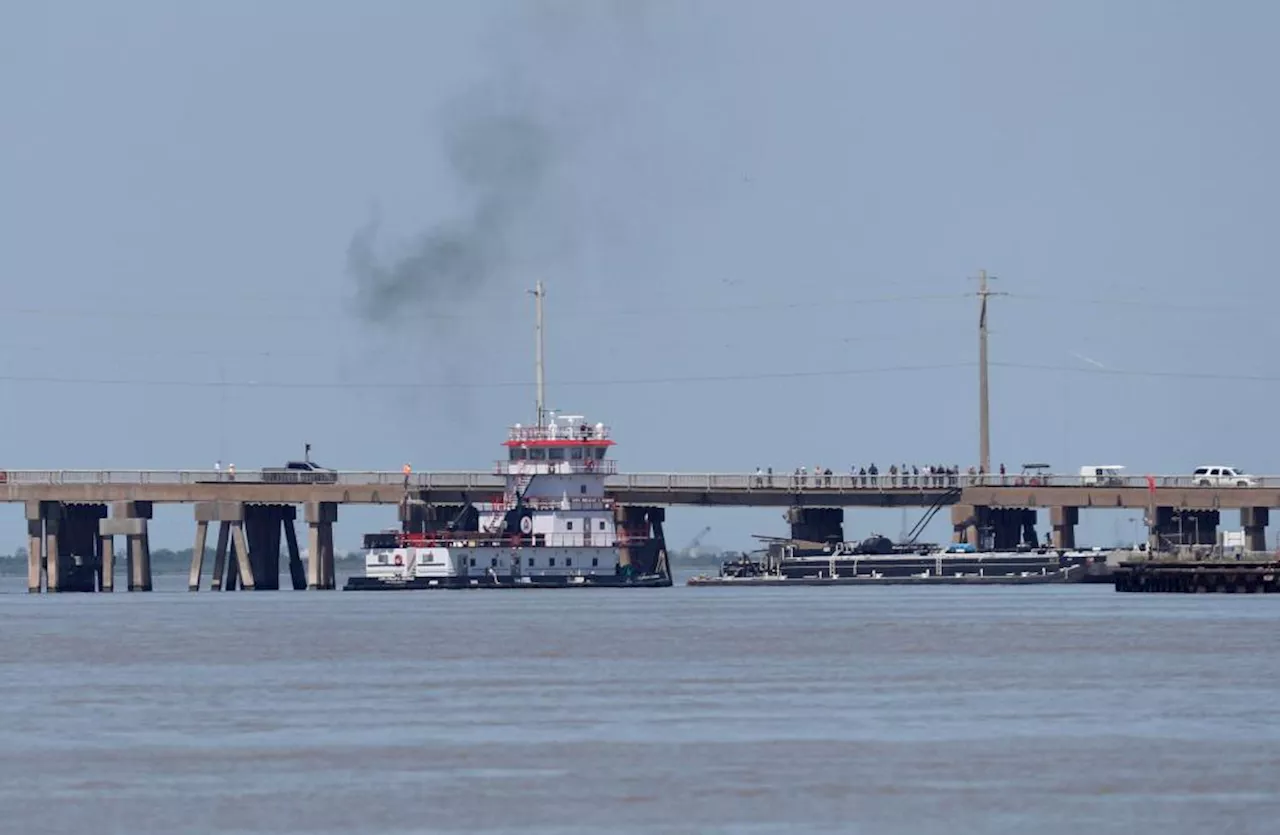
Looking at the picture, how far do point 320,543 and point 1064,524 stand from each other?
4586 cm

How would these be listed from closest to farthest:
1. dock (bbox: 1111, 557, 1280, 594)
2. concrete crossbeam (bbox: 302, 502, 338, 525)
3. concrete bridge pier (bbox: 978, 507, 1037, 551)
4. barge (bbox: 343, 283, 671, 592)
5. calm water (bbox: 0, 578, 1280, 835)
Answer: calm water (bbox: 0, 578, 1280, 835) → dock (bbox: 1111, 557, 1280, 594) → barge (bbox: 343, 283, 671, 592) → concrete crossbeam (bbox: 302, 502, 338, 525) → concrete bridge pier (bbox: 978, 507, 1037, 551)

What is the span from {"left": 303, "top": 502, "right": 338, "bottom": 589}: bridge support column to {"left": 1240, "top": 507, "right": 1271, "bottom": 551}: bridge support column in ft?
182

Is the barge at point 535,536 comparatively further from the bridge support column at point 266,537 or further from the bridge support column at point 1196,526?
the bridge support column at point 1196,526

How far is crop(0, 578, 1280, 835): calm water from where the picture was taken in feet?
159

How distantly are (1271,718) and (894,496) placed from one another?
359 ft

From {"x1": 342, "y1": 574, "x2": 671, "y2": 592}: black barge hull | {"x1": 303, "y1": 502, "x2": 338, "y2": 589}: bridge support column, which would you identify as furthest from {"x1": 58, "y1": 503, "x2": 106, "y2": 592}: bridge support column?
{"x1": 342, "y1": 574, "x2": 671, "y2": 592}: black barge hull

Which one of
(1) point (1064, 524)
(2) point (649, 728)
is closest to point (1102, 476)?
(1) point (1064, 524)

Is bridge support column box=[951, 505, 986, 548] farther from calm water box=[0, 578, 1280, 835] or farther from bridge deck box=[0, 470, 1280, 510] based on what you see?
calm water box=[0, 578, 1280, 835]

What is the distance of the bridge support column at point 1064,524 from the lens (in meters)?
174

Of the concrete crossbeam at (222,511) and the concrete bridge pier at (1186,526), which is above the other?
the concrete crossbeam at (222,511)

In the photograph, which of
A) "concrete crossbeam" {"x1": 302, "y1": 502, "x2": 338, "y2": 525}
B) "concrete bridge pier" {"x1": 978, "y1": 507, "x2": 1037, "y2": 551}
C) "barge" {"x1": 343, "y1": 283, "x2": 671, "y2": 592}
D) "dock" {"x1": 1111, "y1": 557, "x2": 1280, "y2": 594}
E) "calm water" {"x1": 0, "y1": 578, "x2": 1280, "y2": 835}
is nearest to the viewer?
"calm water" {"x1": 0, "y1": 578, "x2": 1280, "y2": 835}

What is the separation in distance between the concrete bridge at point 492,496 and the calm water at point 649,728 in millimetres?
59121

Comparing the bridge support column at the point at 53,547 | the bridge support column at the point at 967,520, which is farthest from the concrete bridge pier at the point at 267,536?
the bridge support column at the point at 967,520

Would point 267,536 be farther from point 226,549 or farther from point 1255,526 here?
point 1255,526
